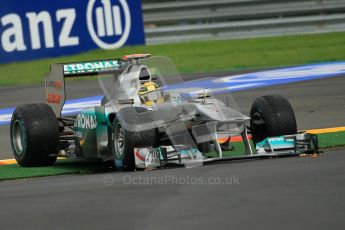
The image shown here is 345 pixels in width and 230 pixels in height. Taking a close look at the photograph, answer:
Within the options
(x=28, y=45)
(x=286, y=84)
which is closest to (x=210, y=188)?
(x=286, y=84)

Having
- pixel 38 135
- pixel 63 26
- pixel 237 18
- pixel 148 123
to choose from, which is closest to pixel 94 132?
pixel 38 135

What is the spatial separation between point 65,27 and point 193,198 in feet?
51.1

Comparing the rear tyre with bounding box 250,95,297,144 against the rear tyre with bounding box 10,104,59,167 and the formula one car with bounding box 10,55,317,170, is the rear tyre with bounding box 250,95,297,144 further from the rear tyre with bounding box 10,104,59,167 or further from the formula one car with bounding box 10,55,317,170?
the rear tyre with bounding box 10,104,59,167

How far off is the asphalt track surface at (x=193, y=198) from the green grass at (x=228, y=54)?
10.9m

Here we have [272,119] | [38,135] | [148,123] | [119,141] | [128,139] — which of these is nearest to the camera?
[128,139]

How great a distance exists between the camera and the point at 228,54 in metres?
22.6

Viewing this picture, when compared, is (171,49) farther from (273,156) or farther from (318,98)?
Answer: (273,156)

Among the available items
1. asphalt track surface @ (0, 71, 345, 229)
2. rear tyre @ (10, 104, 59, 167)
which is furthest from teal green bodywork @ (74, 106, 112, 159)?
asphalt track surface @ (0, 71, 345, 229)

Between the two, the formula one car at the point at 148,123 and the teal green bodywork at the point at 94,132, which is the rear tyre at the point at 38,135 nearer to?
the formula one car at the point at 148,123

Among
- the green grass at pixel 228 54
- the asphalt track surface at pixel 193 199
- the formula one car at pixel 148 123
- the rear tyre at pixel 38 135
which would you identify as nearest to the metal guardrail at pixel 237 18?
the green grass at pixel 228 54

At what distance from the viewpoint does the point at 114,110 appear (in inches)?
405

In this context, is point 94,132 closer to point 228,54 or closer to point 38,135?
point 38,135

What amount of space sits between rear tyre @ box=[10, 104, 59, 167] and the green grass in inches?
395

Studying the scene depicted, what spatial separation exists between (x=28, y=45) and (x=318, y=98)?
9066 mm
